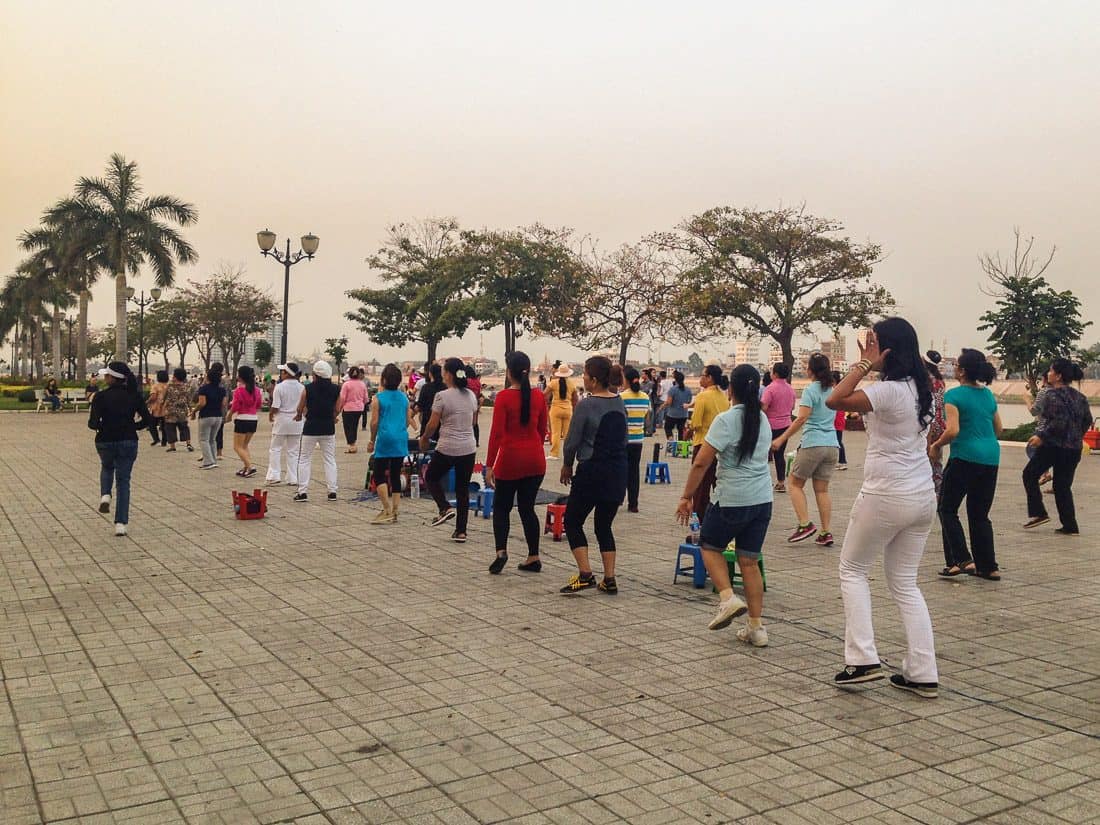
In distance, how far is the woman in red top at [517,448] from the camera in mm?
8219

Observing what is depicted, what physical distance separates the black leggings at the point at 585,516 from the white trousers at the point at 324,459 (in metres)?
5.88

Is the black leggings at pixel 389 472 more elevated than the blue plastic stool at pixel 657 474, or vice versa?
the black leggings at pixel 389 472

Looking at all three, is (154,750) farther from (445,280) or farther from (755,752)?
(445,280)

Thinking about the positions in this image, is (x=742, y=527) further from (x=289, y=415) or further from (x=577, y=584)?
(x=289, y=415)

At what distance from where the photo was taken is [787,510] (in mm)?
12648

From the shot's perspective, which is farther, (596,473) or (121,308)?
(121,308)

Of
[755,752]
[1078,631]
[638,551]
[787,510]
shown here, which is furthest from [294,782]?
[787,510]

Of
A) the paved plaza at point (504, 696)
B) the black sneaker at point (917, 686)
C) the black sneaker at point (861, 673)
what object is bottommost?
the paved plaza at point (504, 696)

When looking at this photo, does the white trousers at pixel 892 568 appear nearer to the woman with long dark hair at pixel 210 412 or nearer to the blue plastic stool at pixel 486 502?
the blue plastic stool at pixel 486 502

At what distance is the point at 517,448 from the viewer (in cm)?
824

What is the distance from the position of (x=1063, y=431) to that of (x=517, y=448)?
18.7 feet

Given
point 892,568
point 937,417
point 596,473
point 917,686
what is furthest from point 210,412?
point 917,686

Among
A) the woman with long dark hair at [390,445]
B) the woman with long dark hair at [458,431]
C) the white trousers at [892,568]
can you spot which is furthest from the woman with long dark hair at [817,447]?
the white trousers at [892,568]

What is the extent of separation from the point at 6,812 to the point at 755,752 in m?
2.91
